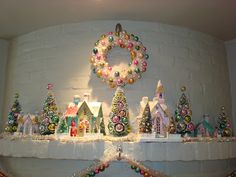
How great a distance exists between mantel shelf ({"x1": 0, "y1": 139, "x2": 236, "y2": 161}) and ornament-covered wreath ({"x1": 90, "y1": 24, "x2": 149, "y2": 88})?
506 mm

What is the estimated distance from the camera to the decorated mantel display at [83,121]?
6.16 ft

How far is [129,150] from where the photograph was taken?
1.75m

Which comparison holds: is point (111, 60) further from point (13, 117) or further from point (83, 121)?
point (13, 117)

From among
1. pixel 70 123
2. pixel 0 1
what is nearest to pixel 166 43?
pixel 70 123

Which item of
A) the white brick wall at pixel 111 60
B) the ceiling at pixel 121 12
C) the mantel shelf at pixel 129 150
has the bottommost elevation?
the mantel shelf at pixel 129 150

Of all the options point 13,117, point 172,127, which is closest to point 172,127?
point 172,127

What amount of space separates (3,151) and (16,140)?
171 millimetres

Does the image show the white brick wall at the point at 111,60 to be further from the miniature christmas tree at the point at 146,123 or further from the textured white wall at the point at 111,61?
the miniature christmas tree at the point at 146,123

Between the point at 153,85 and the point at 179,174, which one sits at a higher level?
the point at 153,85

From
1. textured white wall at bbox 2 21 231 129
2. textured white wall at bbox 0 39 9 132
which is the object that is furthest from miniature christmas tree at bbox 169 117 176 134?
textured white wall at bbox 0 39 9 132

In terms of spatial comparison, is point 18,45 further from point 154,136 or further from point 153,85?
point 154,136

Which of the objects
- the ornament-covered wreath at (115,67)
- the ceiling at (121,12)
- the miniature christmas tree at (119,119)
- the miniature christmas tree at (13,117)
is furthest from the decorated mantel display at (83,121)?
the ceiling at (121,12)

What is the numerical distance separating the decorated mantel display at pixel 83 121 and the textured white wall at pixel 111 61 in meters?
0.18

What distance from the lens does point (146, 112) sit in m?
1.80
